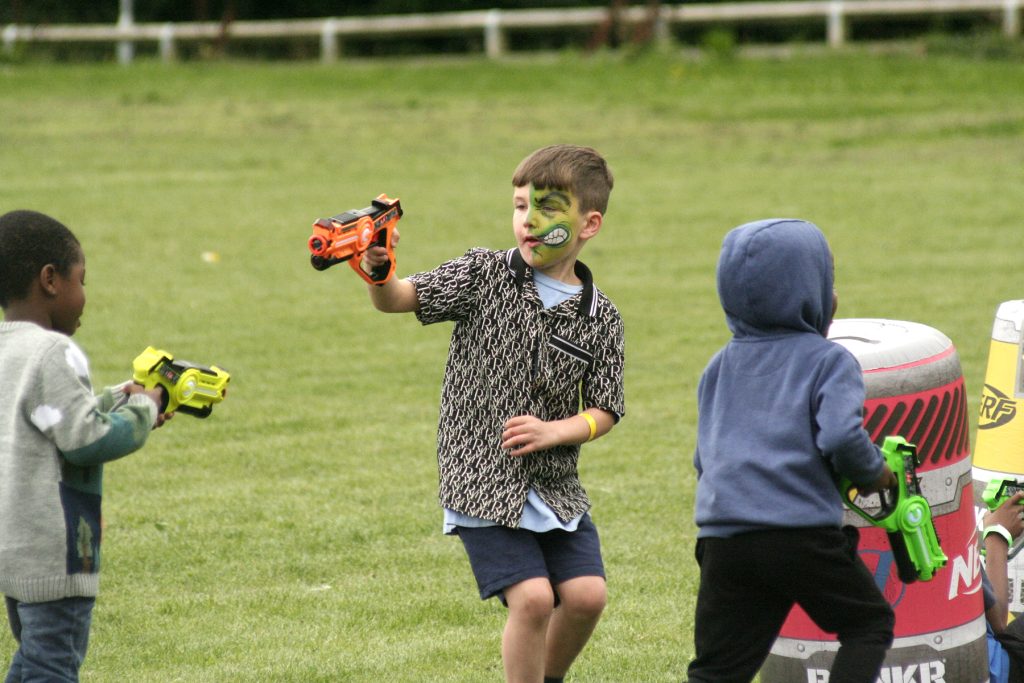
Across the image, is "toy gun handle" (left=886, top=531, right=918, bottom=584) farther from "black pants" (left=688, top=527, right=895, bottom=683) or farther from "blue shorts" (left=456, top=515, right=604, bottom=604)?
"blue shorts" (left=456, top=515, right=604, bottom=604)

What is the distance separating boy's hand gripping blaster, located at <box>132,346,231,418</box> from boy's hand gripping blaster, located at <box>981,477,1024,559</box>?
2.29 metres

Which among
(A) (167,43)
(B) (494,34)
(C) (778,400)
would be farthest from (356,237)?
(A) (167,43)

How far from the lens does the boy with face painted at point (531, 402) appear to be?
409 cm

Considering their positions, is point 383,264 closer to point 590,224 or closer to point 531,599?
point 590,224

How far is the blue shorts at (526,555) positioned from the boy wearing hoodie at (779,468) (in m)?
0.44

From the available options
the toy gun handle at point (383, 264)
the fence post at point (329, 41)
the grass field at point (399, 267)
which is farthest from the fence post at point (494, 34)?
the toy gun handle at point (383, 264)

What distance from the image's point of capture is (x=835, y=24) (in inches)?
1009

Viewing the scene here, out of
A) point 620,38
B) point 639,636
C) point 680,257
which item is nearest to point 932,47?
point 620,38

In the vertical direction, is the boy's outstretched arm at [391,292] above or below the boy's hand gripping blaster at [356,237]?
below

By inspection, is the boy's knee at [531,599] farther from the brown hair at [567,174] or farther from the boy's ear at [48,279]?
the boy's ear at [48,279]

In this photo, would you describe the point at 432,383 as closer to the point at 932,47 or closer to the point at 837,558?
the point at 837,558

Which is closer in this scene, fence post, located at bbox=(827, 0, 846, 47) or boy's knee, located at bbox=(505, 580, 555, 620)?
boy's knee, located at bbox=(505, 580, 555, 620)

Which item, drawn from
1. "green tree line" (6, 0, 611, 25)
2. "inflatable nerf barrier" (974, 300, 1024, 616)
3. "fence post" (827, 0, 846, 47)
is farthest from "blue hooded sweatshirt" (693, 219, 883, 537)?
"green tree line" (6, 0, 611, 25)

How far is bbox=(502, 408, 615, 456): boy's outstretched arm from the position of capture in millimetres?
4051
